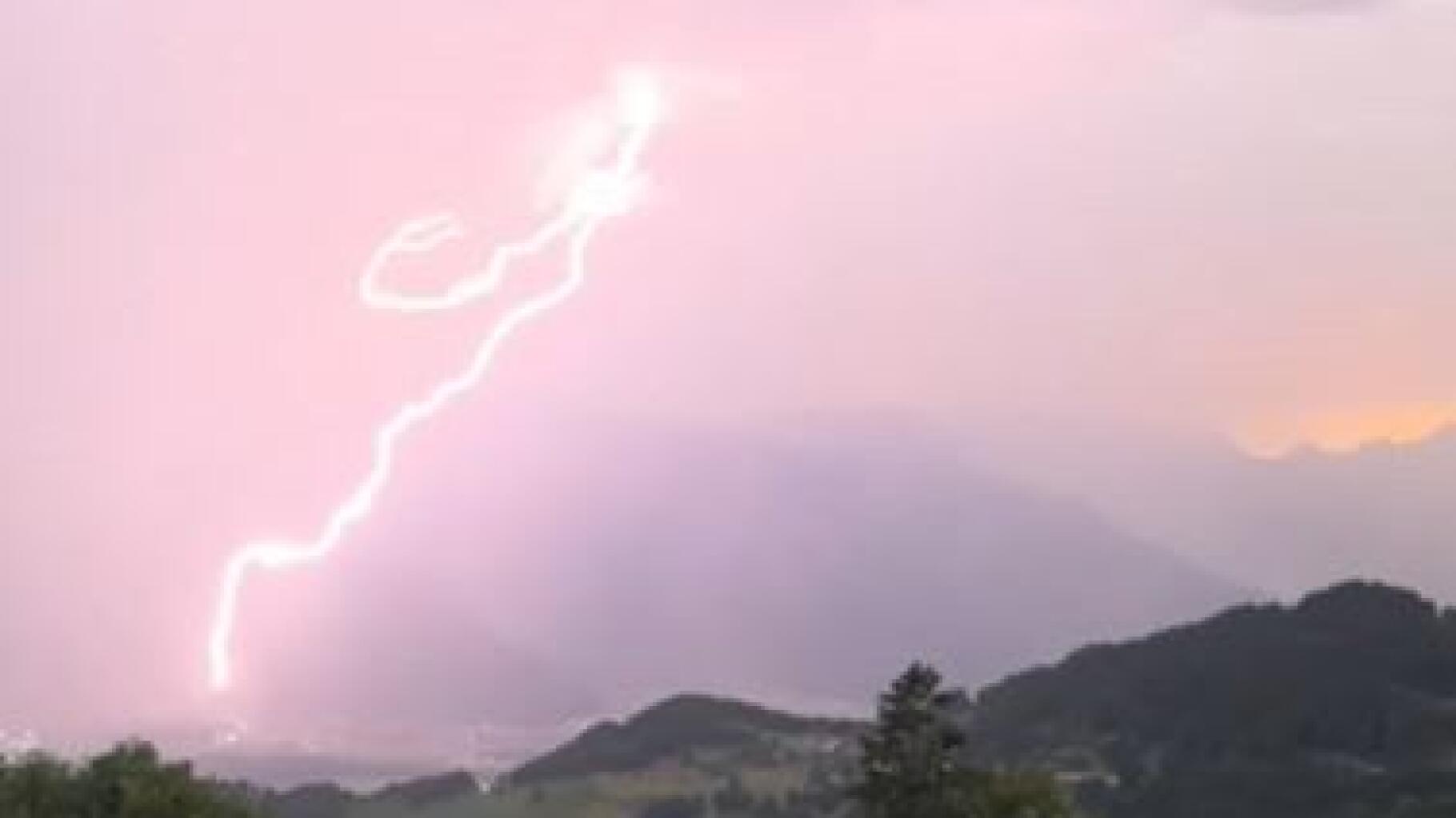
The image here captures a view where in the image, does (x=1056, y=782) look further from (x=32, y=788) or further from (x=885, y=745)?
(x=32, y=788)

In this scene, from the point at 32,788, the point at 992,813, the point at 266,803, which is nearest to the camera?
the point at 992,813

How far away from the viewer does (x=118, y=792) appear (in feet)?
377

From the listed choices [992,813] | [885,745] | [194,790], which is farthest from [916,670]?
[194,790]

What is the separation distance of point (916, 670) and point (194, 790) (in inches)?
1492

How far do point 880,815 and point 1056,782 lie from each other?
10.6 m

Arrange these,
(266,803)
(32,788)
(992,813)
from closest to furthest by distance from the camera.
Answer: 1. (992,813)
2. (32,788)
3. (266,803)

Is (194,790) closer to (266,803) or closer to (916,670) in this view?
(266,803)

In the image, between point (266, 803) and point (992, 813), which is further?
point (266, 803)

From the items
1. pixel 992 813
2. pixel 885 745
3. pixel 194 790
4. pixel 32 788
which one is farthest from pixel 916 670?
pixel 32 788

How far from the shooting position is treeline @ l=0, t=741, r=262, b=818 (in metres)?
112

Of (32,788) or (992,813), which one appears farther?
(32,788)

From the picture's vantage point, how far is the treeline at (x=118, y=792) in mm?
112500

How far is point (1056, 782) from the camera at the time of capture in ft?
372

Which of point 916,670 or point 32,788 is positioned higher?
point 916,670
